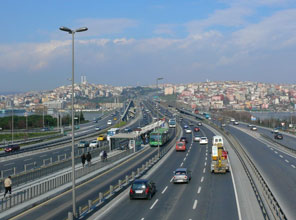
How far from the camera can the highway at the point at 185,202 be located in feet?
60.7

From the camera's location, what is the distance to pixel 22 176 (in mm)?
27734

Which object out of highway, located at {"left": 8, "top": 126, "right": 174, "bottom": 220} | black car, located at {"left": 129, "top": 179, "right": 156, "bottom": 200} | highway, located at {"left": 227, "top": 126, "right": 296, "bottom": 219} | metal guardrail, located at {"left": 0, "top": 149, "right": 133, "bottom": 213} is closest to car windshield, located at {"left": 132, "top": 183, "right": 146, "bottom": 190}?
black car, located at {"left": 129, "top": 179, "right": 156, "bottom": 200}

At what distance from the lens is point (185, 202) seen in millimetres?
21438

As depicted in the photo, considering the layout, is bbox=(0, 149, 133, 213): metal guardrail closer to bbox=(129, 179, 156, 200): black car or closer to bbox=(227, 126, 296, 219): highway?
bbox=(129, 179, 156, 200): black car

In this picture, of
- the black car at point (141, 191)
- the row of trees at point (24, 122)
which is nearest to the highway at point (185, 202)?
the black car at point (141, 191)

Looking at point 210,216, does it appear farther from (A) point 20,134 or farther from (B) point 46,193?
(A) point 20,134

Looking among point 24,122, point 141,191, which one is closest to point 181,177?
point 141,191

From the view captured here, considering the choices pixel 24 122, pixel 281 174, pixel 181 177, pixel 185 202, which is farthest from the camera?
pixel 24 122

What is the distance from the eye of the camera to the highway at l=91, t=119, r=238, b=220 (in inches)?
728

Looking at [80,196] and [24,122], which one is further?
[24,122]

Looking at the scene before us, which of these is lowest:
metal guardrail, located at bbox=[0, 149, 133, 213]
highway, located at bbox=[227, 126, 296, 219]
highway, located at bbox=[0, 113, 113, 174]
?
highway, located at bbox=[0, 113, 113, 174]

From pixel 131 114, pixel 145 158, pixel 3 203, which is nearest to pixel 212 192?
pixel 3 203

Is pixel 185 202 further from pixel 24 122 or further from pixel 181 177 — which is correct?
pixel 24 122

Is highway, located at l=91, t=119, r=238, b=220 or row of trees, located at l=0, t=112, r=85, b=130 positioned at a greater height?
row of trees, located at l=0, t=112, r=85, b=130
